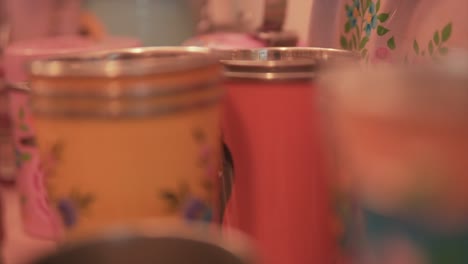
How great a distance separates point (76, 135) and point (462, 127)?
147 mm

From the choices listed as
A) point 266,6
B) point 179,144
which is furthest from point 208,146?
point 266,6

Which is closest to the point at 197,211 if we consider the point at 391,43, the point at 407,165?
the point at 407,165

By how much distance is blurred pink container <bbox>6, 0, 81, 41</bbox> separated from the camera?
0.72m

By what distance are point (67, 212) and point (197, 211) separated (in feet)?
0.18

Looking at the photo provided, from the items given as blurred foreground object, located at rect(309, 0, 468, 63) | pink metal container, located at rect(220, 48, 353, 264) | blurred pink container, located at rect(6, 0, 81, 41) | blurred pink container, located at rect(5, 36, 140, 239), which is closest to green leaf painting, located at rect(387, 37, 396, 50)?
blurred foreground object, located at rect(309, 0, 468, 63)

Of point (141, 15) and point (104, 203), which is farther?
point (141, 15)

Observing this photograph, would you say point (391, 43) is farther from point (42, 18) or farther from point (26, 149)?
point (42, 18)

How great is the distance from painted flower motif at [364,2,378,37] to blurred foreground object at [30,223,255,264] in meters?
0.28

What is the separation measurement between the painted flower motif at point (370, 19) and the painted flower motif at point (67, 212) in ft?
0.94

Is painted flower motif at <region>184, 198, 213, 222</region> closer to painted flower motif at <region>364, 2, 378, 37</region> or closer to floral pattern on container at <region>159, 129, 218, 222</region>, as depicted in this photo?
floral pattern on container at <region>159, 129, 218, 222</region>

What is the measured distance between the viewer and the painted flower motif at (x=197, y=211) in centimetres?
26

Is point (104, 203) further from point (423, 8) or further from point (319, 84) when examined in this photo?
point (423, 8)

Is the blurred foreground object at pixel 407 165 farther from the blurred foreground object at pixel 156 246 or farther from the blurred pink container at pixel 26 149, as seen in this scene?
the blurred pink container at pixel 26 149

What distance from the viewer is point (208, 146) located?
26cm
